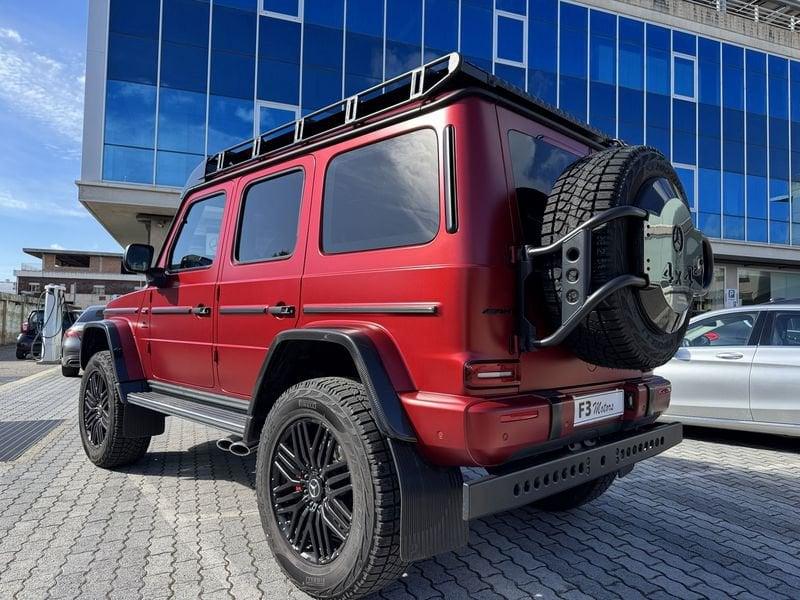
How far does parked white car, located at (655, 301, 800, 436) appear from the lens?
523cm

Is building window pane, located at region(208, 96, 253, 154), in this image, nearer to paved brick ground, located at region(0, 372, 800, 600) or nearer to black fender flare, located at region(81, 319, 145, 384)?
black fender flare, located at region(81, 319, 145, 384)

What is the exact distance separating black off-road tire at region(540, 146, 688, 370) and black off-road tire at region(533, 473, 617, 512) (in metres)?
1.40

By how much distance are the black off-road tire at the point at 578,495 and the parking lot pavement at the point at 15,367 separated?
35.1 feet

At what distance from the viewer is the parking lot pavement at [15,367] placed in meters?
11.5

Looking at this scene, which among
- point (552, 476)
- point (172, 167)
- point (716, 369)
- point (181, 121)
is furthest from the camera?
point (181, 121)

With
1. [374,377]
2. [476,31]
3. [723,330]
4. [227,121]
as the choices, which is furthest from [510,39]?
[374,377]

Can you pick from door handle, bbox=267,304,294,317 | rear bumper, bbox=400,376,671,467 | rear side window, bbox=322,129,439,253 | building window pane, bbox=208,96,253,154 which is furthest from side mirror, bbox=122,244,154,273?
building window pane, bbox=208,96,253,154

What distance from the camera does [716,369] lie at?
5.65m

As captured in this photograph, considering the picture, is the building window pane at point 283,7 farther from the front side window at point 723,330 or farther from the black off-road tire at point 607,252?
the black off-road tire at point 607,252

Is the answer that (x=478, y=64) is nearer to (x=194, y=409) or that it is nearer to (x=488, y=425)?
(x=194, y=409)

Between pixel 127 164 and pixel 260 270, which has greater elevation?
pixel 127 164

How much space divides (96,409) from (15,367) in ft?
36.4

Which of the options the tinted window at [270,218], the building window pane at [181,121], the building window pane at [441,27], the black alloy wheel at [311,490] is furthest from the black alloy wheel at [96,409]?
the building window pane at [441,27]

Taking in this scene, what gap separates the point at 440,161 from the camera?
2371 mm
